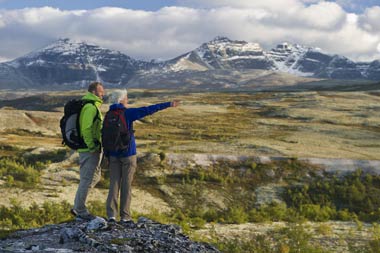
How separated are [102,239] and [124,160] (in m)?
2.89

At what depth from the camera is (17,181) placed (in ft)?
73.0

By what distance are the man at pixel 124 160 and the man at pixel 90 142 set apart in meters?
0.46

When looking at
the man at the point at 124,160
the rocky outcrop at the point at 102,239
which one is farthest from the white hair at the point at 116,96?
the rocky outcrop at the point at 102,239

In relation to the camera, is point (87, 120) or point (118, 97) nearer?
point (87, 120)

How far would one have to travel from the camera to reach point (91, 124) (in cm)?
1316

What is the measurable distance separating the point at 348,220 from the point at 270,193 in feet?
14.2

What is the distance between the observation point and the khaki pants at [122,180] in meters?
13.4

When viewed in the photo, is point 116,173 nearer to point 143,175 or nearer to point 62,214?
point 62,214

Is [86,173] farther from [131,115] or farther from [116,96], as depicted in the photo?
[116,96]

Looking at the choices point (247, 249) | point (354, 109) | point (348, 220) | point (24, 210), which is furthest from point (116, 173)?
point (354, 109)

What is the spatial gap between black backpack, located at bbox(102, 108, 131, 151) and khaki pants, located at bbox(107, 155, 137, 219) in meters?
0.60

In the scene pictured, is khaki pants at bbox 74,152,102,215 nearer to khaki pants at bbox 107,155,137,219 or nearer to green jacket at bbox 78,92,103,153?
green jacket at bbox 78,92,103,153

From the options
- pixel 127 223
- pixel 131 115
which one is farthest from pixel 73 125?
pixel 127 223

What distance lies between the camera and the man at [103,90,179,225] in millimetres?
13125
